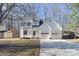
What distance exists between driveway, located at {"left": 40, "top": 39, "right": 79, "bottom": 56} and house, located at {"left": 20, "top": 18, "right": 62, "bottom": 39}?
43 millimetres

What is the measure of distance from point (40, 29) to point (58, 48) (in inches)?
7.5

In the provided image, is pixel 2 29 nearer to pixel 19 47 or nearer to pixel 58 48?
pixel 19 47

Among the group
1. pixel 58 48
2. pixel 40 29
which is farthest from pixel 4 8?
pixel 58 48

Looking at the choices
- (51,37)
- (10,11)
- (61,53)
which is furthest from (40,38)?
(10,11)

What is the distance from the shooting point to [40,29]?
1.03m

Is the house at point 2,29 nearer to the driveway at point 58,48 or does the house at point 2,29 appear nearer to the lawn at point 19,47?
the lawn at point 19,47

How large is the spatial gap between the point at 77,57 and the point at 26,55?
374 millimetres

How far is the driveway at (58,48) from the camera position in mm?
1027

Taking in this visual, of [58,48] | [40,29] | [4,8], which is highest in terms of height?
[4,8]

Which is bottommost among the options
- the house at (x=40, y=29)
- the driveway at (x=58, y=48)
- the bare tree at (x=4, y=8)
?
the driveway at (x=58, y=48)

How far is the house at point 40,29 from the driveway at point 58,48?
0.14ft

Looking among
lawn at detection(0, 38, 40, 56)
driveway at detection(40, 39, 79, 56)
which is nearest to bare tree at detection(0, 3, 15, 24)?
lawn at detection(0, 38, 40, 56)

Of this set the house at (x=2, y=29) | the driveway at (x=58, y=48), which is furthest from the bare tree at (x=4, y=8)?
the driveway at (x=58, y=48)

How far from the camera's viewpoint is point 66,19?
3.39 feet
